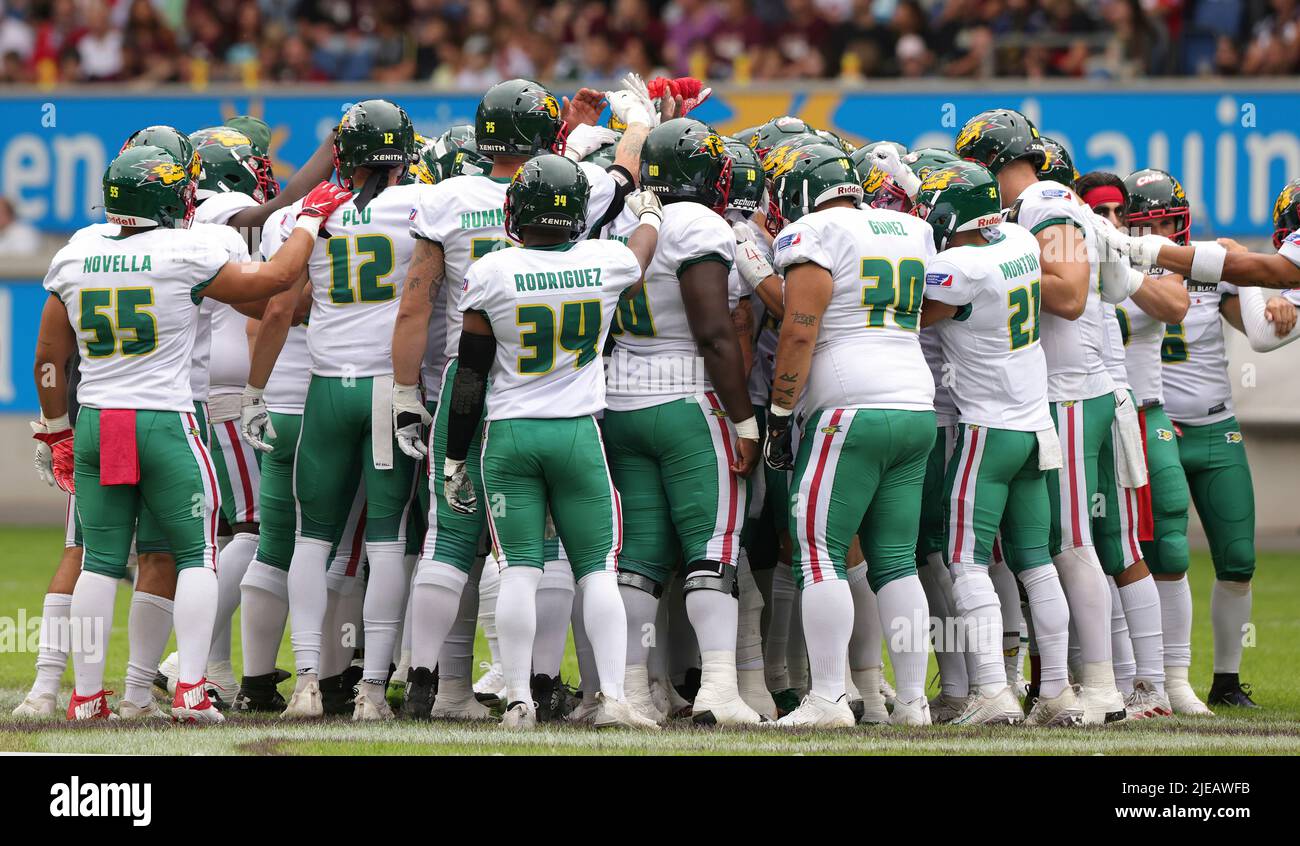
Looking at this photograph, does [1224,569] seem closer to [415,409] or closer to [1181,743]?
[1181,743]

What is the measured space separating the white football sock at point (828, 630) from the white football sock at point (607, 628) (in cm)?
72

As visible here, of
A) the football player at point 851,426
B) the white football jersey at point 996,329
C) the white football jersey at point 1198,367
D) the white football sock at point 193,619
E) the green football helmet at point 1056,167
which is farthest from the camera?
the white football jersey at point 1198,367

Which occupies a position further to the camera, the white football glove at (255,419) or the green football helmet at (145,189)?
the white football glove at (255,419)

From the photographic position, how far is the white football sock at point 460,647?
23.2 feet

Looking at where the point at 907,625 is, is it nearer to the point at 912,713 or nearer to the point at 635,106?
the point at 912,713

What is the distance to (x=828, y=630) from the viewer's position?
668cm

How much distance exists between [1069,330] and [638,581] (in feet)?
7.01

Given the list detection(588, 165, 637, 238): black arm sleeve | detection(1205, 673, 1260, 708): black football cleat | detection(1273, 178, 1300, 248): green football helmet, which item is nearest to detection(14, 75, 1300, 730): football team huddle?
detection(588, 165, 637, 238): black arm sleeve

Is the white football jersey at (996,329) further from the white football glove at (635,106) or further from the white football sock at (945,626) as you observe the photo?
the white football glove at (635,106)

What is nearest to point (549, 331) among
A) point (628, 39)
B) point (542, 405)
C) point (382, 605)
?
point (542, 405)

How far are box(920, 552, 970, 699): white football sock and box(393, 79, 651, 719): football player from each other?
1.79 meters

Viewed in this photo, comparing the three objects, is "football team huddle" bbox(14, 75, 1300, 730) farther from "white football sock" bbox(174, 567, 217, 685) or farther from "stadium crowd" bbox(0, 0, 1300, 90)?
"stadium crowd" bbox(0, 0, 1300, 90)

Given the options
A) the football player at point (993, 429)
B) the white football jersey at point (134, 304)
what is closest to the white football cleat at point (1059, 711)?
the football player at point (993, 429)

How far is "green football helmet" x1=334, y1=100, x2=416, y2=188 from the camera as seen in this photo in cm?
709
